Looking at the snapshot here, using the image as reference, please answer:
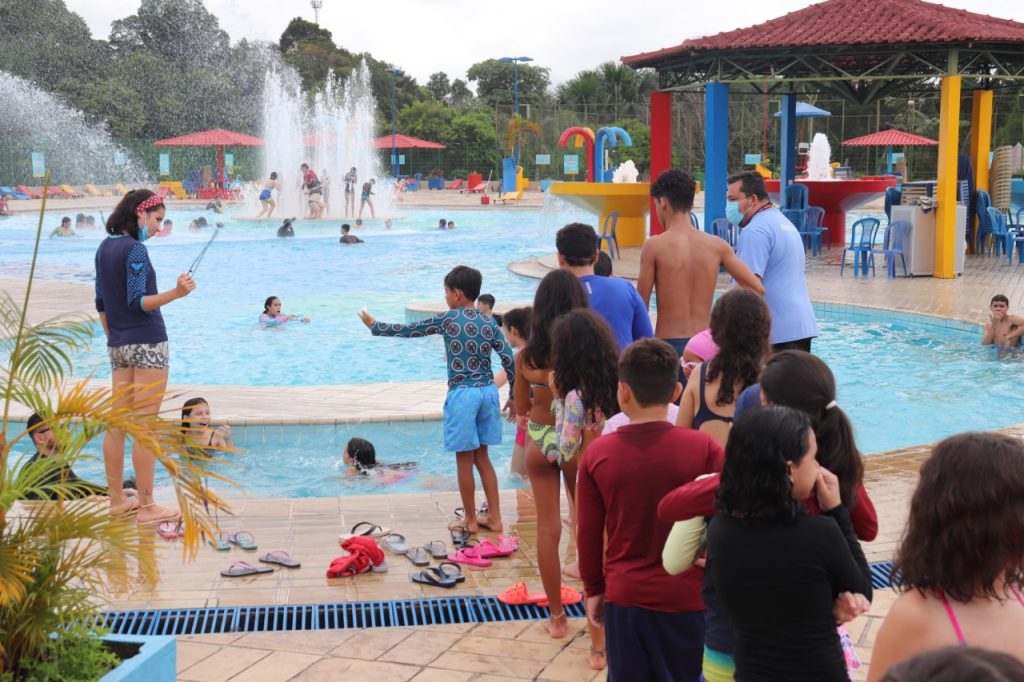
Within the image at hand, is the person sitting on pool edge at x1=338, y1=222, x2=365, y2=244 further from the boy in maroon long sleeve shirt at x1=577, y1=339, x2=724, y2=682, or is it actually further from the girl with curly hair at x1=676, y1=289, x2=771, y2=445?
the boy in maroon long sleeve shirt at x1=577, y1=339, x2=724, y2=682

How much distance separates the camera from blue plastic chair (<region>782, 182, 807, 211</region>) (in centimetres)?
1922

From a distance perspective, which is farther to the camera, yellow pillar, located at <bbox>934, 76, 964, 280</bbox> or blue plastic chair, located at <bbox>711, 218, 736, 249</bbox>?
blue plastic chair, located at <bbox>711, 218, 736, 249</bbox>

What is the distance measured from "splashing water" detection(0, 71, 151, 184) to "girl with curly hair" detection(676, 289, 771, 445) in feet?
142

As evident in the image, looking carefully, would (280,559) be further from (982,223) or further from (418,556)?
(982,223)

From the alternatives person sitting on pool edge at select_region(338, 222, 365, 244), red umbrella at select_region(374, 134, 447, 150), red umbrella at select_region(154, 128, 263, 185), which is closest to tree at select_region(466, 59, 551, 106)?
red umbrella at select_region(374, 134, 447, 150)

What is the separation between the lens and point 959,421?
28.8 feet

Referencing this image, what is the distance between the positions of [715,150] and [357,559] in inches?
497

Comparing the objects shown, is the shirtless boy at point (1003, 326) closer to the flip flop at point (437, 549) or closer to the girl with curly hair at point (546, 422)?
the flip flop at point (437, 549)

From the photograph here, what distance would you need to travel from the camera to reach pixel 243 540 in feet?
17.0

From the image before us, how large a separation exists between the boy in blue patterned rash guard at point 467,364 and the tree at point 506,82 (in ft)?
191

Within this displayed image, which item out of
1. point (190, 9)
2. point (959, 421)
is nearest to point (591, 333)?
point (959, 421)

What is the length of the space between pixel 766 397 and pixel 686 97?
44046 millimetres

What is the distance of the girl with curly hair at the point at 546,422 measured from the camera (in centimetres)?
407

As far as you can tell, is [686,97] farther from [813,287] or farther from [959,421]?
[959,421]
